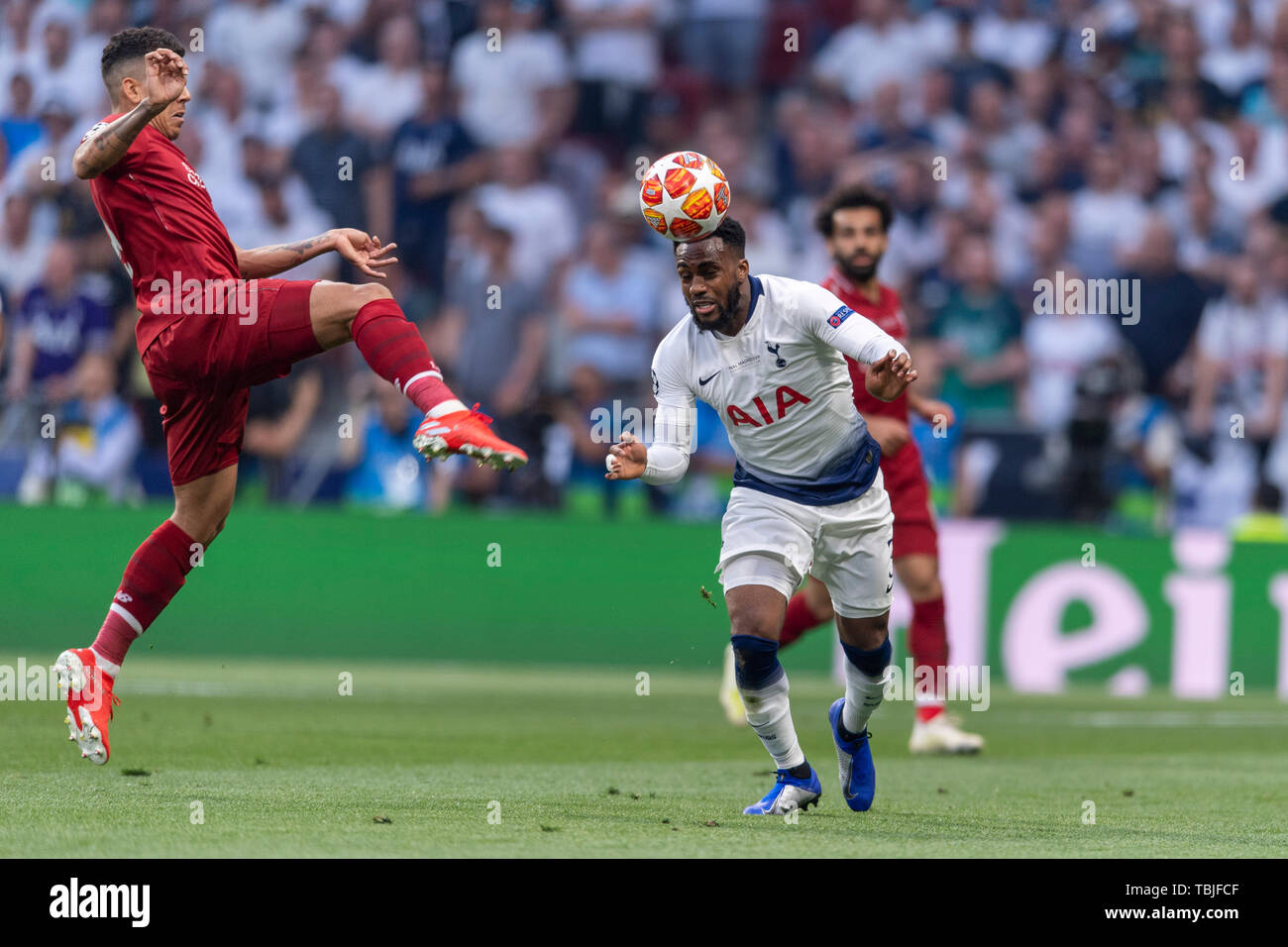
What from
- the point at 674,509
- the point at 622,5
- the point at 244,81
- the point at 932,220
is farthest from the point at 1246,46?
the point at 244,81

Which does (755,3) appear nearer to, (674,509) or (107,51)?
(674,509)

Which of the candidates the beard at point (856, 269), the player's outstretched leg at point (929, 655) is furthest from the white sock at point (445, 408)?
the player's outstretched leg at point (929, 655)

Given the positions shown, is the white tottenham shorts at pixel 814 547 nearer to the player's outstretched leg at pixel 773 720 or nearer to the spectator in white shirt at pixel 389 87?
the player's outstretched leg at pixel 773 720

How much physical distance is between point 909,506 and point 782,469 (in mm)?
3075

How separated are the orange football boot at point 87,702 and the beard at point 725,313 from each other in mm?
2879

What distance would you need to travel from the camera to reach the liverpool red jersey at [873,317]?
10.1m

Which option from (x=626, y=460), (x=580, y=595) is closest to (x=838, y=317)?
(x=626, y=460)

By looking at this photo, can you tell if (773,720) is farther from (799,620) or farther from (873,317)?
(799,620)

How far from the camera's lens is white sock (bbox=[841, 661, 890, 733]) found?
296 inches

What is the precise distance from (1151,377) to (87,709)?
11276mm

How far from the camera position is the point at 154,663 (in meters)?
14.2

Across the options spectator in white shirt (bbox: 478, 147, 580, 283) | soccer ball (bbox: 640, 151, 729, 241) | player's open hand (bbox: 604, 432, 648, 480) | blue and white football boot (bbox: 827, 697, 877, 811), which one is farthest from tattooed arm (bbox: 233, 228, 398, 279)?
spectator in white shirt (bbox: 478, 147, 580, 283)

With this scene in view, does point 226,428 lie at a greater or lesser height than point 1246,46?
lesser

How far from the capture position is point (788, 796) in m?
7.14
